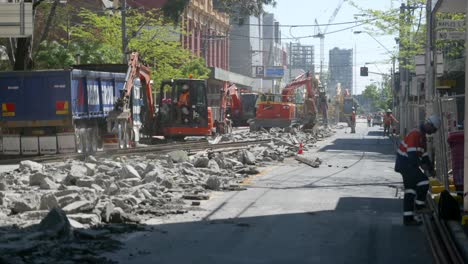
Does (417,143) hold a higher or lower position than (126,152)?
higher

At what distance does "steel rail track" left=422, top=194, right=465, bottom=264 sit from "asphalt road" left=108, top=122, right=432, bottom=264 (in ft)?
0.52

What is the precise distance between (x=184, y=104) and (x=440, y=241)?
2657 cm

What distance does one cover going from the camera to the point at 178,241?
11.0 m

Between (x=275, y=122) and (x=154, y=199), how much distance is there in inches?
1408

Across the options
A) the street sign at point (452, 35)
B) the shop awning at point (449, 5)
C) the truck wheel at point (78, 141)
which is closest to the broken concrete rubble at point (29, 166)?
the truck wheel at point (78, 141)

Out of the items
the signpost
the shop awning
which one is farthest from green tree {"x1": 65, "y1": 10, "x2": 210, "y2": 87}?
the shop awning

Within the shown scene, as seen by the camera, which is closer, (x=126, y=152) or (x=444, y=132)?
(x=444, y=132)

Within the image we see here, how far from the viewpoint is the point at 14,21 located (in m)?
25.3

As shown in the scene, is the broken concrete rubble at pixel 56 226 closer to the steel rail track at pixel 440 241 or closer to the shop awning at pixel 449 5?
the steel rail track at pixel 440 241

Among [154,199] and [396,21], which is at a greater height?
[396,21]


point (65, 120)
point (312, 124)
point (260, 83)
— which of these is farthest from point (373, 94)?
point (65, 120)

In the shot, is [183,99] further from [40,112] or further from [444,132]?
[444,132]

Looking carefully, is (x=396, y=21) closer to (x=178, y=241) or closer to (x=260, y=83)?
(x=178, y=241)

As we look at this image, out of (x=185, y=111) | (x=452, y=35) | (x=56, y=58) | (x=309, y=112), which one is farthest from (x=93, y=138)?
(x=309, y=112)
